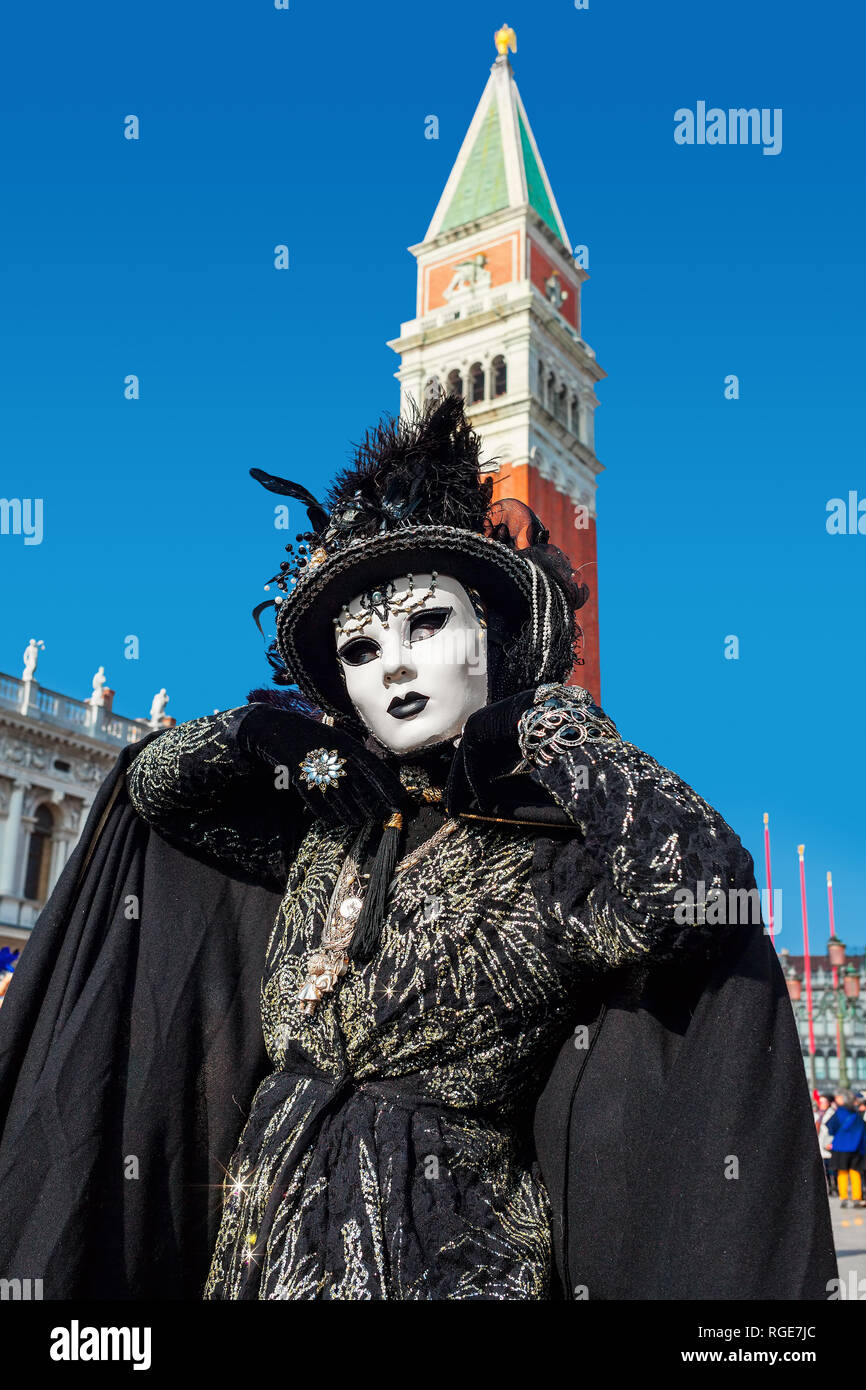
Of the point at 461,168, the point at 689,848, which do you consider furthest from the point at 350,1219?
the point at 461,168

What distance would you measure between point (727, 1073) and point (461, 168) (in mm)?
45283

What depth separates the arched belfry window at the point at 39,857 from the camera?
26297 millimetres

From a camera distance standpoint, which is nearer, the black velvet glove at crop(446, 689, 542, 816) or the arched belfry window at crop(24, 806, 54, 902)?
the black velvet glove at crop(446, 689, 542, 816)

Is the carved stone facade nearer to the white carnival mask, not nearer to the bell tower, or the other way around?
the bell tower

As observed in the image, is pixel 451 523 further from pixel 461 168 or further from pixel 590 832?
pixel 461 168

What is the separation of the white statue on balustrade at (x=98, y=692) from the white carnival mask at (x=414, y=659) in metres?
26.6

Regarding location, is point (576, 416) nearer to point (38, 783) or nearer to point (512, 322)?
point (512, 322)

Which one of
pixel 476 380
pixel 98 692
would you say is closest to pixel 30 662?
pixel 98 692

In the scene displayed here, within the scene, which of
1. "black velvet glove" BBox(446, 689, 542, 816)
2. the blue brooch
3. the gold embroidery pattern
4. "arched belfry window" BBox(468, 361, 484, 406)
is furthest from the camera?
"arched belfry window" BBox(468, 361, 484, 406)

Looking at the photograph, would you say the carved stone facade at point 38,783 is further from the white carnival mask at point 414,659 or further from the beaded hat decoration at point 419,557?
the white carnival mask at point 414,659

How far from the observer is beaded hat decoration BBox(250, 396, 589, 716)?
104 inches

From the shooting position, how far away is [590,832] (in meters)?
2.13

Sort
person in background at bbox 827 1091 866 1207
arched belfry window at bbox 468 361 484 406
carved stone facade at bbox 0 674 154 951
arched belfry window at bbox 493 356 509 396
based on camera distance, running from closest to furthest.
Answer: person in background at bbox 827 1091 866 1207 → carved stone facade at bbox 0 674 154 951 → arched belfry window at bbox 493 356 509 396 → arched belfry window at bbox 468 361 484 406

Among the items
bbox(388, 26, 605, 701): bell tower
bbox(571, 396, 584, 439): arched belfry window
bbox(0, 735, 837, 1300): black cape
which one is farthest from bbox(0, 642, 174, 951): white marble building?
bbox(0, 735, 837, 1300): black cape
